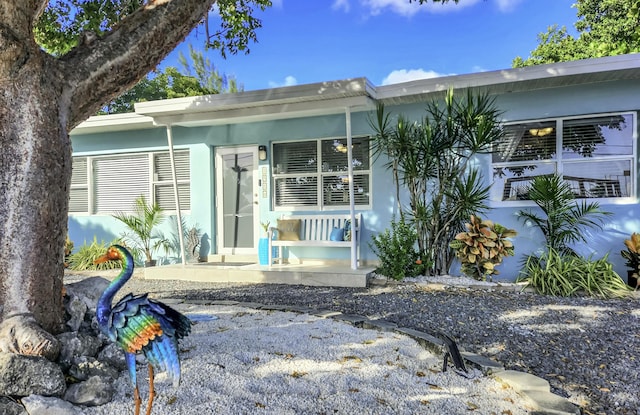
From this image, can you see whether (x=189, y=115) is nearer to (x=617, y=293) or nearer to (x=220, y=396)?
(x=220, y=396)

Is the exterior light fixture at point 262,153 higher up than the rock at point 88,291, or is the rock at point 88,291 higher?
the exterior light fixture at point 262,153

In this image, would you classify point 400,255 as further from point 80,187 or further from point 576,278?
point 80,187

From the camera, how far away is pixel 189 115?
682 cm

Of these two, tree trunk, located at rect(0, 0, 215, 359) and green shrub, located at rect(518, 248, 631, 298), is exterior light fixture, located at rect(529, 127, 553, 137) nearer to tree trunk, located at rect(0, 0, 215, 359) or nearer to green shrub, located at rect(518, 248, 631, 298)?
green shrub, located at rect(518, 248, 631, 298)

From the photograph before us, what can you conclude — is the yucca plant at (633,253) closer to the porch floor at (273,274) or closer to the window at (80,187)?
the porch floor at (273,274)

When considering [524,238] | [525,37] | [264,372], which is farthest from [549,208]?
[525,37]

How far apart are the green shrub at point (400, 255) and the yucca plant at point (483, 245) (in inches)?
23.1

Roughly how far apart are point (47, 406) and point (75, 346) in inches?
15.8

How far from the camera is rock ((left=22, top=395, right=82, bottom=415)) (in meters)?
1.89

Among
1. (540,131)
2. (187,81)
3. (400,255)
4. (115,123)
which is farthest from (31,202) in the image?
(187,81)

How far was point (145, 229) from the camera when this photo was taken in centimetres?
804

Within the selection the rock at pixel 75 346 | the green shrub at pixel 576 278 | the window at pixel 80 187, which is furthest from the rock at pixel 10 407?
the window at pixel 80 187

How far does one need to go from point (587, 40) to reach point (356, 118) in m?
12.3

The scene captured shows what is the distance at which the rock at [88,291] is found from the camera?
2.78 m
